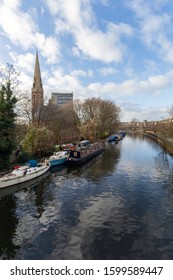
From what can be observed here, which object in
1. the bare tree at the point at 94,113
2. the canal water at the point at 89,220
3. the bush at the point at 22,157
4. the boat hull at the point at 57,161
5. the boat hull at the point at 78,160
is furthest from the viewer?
the bare tree at the point at 94,113

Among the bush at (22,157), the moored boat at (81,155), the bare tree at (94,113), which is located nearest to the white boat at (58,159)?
the moored boat at (81,155)

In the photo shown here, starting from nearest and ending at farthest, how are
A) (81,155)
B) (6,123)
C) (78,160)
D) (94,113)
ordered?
(6,123), (78,160), (81,155), (94,113)

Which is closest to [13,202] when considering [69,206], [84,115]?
[69,206]

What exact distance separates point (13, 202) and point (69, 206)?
4.37 meters

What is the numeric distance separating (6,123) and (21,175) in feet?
19.5

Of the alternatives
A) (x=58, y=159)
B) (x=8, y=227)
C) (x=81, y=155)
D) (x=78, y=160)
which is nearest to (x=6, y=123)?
(x=58, y=159)

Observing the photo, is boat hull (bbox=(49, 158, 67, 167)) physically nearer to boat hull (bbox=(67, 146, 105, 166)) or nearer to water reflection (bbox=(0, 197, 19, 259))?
boat hull (bbox=(67, 146, 105, 166))

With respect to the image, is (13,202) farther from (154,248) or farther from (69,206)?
(154,248)

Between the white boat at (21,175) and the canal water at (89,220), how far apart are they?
1351 millimetres

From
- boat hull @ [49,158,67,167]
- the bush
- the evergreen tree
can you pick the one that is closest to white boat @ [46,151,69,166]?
boat hull @ [49,158,67,167]

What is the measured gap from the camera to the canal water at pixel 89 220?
8.90m

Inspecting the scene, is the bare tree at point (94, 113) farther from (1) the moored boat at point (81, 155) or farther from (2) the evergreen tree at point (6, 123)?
(2) the evergreen tree at point (6, 123)

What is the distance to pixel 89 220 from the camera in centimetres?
1170

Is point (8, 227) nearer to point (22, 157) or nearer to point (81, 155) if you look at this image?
point (22, 157)
